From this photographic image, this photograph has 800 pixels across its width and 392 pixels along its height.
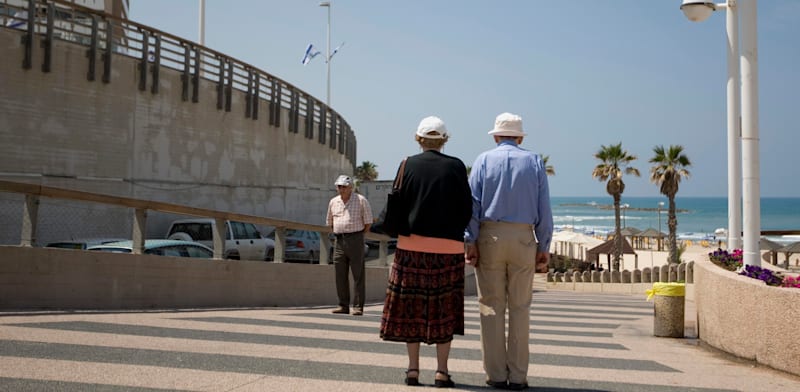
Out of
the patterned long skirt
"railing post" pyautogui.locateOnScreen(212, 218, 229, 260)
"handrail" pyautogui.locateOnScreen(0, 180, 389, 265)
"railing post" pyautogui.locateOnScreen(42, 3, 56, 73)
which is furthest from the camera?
"railing post" pyautogui.locateOnScreen(42, 3, 56, 73)

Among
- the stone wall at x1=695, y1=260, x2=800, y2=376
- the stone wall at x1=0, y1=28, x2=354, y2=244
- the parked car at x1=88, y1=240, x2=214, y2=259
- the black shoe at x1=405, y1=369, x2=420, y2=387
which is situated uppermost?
the stone wall at x1=0, y1=28, x2=354, y2=244

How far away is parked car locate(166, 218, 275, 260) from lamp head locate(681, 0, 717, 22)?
482 inches

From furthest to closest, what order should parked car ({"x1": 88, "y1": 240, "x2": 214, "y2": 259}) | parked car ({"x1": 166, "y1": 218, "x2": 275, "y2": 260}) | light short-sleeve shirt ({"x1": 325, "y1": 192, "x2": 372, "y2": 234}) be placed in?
parked car ({"x1": 166, "y1": 218, "x2": 275, "y2": 260}) → parked car ({"x1": 88, "y1": 240, "x2": 214, "y2": 259}) → light short-sleeve shirt ({"x1": 325, "y1": 192, "x2": 372, "y2": 234})

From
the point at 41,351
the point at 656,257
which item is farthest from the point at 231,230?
the point at 656,257

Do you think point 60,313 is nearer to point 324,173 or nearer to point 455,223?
point 455,223

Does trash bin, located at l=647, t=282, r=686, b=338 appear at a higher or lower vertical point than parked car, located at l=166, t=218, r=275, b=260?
lower

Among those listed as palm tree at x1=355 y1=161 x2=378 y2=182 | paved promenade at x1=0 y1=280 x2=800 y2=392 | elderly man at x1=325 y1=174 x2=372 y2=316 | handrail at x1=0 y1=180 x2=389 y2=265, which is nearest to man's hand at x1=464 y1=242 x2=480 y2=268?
paved promenade at x1=0 y1=280 x2=800 y2=392

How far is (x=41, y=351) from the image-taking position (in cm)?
673

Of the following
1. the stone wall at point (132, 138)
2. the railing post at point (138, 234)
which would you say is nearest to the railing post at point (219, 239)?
the railing post at point (138, 234)

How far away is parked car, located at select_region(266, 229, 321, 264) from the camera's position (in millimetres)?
22234

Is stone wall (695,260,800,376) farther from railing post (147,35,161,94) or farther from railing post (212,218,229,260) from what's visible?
railing post (147,35,161,94)

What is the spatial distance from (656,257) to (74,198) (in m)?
65.6

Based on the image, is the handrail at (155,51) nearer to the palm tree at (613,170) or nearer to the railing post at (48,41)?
the railing post at (48,41)

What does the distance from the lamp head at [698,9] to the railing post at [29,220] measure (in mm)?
8362
